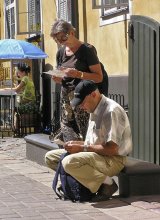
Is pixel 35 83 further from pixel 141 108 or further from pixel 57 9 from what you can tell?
pixel 141 108

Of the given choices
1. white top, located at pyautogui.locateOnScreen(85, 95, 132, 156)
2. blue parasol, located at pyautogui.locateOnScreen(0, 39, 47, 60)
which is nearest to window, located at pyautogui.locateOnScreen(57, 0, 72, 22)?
blue parasol, located at pyautogui.locateOnScreen(0, 39, 47, 60)

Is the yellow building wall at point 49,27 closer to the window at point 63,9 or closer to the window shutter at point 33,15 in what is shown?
the window at point 63,9

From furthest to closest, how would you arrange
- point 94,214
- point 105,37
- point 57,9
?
point 57,9 → point 105,37 → point 94,214

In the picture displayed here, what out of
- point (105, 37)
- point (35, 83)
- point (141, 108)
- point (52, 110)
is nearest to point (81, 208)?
point (141, 108)

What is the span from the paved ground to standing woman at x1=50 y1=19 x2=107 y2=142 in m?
0.79

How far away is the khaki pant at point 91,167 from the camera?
6949mm

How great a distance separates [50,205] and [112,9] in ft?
18.4

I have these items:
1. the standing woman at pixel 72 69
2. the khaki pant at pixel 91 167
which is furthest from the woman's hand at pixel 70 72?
the khaki pant at pixel 91 167

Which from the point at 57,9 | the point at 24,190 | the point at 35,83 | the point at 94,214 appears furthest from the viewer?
the point at 35,83

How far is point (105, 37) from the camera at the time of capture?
1222 cm

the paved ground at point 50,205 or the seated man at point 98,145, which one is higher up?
the seated man at point 98,145

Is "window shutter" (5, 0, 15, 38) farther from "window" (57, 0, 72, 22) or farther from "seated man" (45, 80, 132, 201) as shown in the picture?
"seated man" (45, 80, 132, 201)

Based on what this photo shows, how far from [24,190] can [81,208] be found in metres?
1.32

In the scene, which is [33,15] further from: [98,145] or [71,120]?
[98,145]
